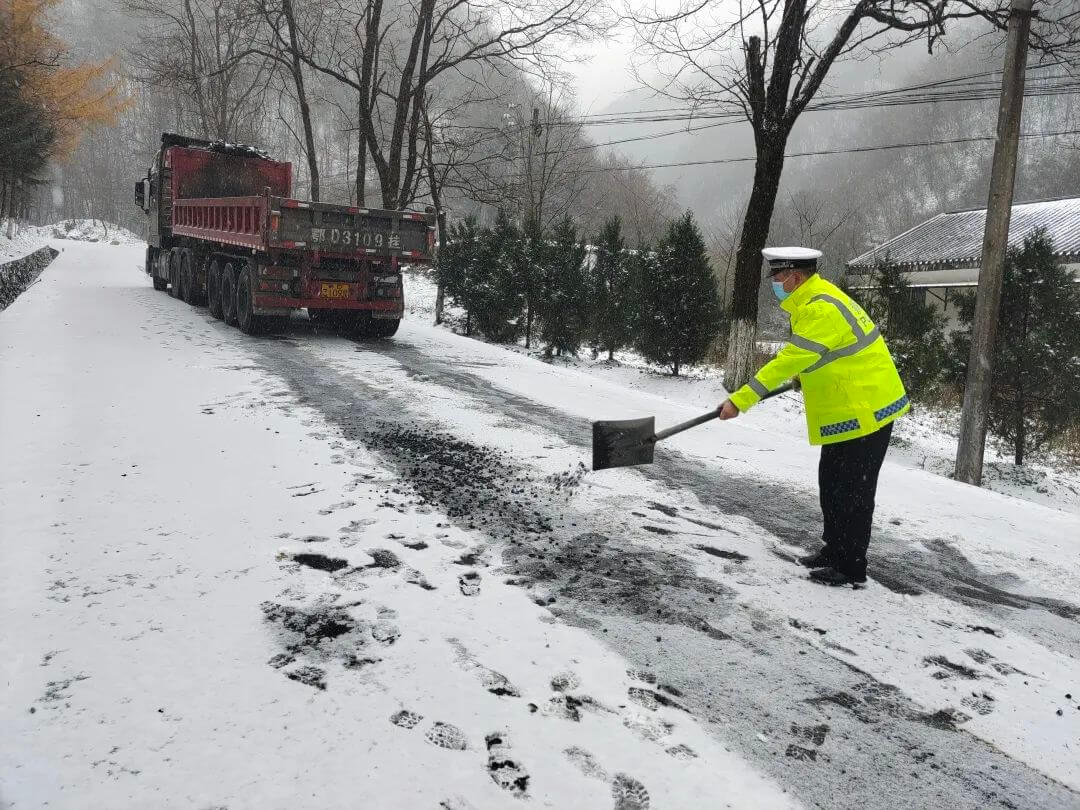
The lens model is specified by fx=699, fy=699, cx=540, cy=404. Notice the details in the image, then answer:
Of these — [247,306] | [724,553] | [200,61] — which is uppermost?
[200,61]

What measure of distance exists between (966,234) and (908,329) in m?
20.5

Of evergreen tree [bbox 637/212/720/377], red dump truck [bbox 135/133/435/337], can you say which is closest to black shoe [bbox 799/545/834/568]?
red dump truck [bbox 135/133/435/337]

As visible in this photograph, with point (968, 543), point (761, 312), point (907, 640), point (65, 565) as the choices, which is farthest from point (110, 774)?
point (761, 312)

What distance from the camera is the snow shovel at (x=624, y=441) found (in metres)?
4.07

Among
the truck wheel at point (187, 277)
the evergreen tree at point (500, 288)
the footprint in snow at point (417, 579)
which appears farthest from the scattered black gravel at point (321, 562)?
the evergreen tree at point (500, 288)

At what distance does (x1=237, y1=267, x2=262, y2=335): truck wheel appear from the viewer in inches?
395

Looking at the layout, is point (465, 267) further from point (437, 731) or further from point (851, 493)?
point (437, 731)

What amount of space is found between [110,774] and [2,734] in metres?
0.43

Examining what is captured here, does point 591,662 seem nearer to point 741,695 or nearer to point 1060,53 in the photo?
point 741,695

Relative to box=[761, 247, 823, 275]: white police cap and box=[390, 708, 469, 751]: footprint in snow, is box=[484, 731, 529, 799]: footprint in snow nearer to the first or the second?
box=[390, 708, 469, 751]: footprint in snow

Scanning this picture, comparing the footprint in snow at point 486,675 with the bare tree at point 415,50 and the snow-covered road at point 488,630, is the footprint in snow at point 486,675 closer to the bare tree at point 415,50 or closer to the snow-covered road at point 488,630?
the snow-covered road at point 488,630

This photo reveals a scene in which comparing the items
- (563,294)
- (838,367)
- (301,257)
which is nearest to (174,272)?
(301,257)

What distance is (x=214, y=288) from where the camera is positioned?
39.0ft

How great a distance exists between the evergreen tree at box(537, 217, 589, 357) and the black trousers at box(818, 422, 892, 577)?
41.1 ft
